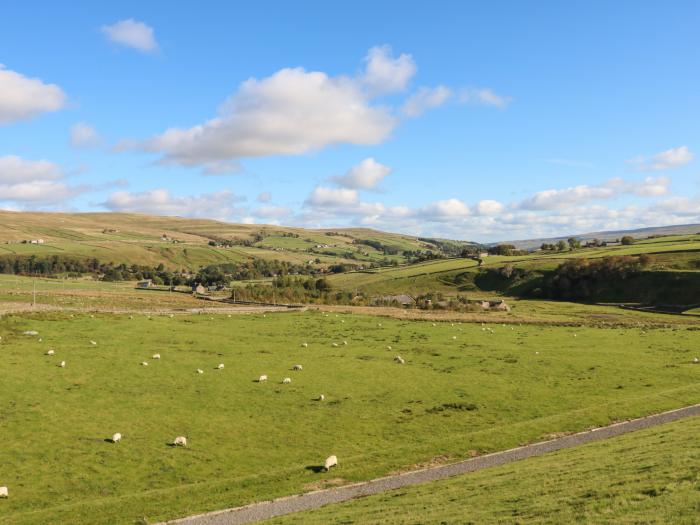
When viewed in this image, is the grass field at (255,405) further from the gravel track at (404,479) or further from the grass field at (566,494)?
the grass field at (566,494)

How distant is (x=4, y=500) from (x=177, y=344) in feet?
107

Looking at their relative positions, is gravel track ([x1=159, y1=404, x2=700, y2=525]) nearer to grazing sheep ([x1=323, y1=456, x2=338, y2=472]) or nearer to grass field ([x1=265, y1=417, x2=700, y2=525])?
grass field ([x1=265, y1=417, x2=700, y2=525])

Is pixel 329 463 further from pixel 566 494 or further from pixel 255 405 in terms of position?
pixel 566 494

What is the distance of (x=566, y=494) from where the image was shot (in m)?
17.2

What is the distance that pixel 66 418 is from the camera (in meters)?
29.8

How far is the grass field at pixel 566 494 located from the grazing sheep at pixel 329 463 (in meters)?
4.11

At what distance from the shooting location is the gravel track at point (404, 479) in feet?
67.2

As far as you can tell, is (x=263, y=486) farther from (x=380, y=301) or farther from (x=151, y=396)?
(x=380, y=301)

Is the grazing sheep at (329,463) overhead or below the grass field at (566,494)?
below

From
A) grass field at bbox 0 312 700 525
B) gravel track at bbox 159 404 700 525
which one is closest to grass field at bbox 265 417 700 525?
gravel track at bbox 159 404 700 525

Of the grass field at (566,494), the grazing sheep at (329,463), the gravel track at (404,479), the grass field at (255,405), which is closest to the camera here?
the grass field at (566,494)

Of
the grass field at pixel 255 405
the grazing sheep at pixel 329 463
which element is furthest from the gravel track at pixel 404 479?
the grazing sheep at pixel 329 463

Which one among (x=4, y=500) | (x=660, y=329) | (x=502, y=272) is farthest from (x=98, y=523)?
(x=502, y=272)

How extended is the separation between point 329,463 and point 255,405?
10.5 meters
